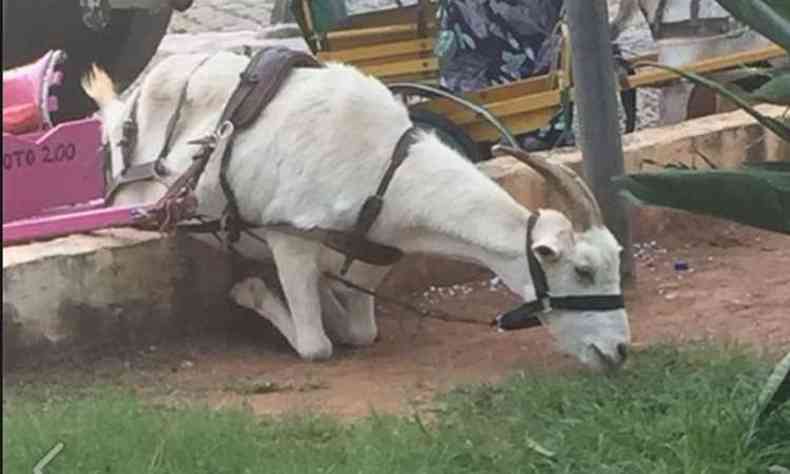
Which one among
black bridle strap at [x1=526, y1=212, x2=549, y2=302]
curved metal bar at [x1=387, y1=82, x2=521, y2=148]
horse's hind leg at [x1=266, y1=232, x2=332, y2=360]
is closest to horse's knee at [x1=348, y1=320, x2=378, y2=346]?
horse's hind leg at [x1=266, y1=232, x2=332, y2=360]

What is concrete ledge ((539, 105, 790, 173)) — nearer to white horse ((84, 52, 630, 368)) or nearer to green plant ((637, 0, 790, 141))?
white horse ((84, 52, 630, 368))

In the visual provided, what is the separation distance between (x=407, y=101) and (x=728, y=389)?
3.23 metres

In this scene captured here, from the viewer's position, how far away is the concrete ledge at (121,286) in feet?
20.3

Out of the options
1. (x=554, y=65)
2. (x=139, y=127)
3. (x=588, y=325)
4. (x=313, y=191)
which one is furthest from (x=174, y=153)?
(x=554, y=65)

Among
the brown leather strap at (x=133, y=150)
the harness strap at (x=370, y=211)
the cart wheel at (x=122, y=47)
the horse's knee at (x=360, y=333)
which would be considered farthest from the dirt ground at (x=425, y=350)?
the cart wheel at (x=122, y=47)

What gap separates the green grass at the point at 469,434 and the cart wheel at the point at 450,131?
244cm

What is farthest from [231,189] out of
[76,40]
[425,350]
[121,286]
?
[76,40]

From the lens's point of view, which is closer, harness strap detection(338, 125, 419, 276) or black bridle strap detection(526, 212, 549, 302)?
black bridle strap detection(526, 212, 549, 302)

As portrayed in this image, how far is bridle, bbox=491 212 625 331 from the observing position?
598 centimetres

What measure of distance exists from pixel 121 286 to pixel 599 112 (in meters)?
1.87

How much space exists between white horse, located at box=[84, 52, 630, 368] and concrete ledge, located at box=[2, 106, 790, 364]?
142mm

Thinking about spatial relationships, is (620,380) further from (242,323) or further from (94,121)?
(94,121)

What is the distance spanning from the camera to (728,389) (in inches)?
205

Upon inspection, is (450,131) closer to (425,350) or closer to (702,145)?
(702,145)
